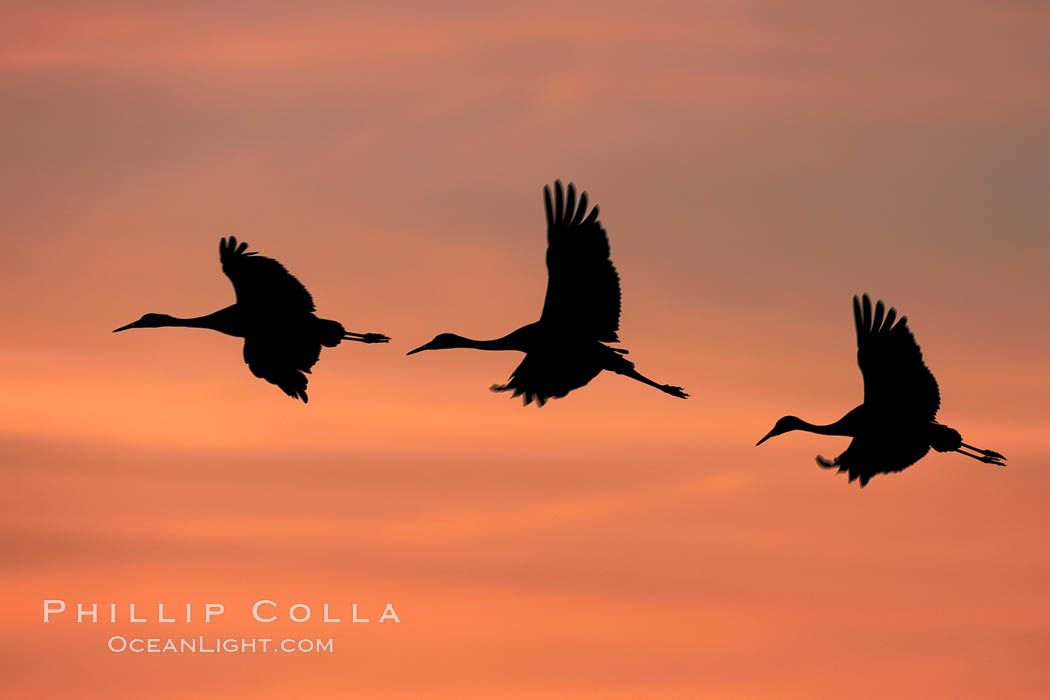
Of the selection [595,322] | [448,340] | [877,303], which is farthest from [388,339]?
[877,303]

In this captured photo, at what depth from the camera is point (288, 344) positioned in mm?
65312

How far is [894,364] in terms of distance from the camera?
64625mm

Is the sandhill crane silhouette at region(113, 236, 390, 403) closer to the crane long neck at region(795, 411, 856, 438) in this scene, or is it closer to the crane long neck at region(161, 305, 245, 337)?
the crane long neck at region(161, 305, 245, 337)

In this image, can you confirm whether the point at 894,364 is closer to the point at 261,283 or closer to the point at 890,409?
the point at 890,409

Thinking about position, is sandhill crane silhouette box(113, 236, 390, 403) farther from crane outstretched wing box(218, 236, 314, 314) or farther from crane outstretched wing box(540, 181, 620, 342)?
crane outstretched wing box(540, 181, 620, 342)

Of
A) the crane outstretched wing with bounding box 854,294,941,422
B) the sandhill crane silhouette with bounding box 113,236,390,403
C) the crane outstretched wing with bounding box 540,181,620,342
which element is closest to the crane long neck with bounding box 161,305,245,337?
the sandhill crane silhouette with bounding box 113,236,390,403

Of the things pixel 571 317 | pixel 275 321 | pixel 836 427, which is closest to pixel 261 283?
pixel 275 321

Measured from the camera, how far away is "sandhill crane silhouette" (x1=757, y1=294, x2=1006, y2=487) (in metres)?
64.6

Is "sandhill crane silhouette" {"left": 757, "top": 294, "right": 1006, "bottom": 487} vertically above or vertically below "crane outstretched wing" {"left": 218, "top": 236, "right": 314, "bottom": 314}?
below

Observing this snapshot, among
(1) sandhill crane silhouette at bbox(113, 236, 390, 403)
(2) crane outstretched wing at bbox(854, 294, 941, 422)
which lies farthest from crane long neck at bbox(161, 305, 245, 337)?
(2) crane outstretched wing at bbox(854, 294, 941, 422)

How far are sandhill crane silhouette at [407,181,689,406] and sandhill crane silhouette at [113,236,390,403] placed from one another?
3679 mm

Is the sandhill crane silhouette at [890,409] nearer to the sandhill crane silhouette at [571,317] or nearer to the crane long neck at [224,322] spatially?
the sandhill crane silhouette at [571,317]

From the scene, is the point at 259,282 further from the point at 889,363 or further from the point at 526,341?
the point at 889,363

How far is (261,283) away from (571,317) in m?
5.98
